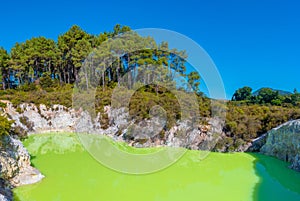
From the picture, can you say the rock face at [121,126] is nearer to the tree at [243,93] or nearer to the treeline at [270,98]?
the treeline at [270,98]

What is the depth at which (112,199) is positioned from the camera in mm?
5785

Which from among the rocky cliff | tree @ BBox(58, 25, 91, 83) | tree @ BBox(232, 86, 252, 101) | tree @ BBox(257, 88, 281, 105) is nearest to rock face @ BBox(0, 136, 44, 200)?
the rocky cliff

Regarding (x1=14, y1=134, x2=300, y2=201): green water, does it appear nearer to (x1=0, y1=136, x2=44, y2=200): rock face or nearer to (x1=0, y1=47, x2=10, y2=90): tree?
(x1=0, y1=136, x2=44, y2=200): rock face

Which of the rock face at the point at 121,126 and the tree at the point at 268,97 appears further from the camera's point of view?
the tree at the point at 268,97

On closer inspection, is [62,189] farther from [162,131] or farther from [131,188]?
[162,131]

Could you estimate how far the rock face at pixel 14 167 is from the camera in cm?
614

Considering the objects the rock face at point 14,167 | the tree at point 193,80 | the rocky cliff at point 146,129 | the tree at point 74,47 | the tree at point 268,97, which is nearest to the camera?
the rock face at point 14,167

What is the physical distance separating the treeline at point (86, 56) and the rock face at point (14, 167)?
1113 centimetres

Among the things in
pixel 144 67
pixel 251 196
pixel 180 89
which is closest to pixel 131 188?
pixel 251 196

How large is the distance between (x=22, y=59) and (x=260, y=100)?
2240 centimetres

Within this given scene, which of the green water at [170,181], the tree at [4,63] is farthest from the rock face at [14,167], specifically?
the tree at [4,63]

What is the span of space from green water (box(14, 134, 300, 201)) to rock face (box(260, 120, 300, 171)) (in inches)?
15.7

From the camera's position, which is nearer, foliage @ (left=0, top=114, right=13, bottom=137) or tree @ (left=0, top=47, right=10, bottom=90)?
foliage @ (left=0, top=114, right=13, bottom=137)

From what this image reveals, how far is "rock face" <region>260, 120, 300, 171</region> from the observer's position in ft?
28.2
